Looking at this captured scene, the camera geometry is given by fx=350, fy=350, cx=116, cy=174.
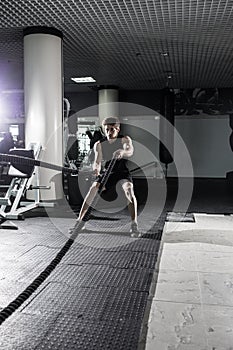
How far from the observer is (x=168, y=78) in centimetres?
952

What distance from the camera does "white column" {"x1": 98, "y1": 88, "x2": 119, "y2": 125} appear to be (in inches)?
416

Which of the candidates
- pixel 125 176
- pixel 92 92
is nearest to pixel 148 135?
pixel 92 92

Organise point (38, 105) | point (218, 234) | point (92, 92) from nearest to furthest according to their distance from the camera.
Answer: point (218, 234), point (38, 105), point (92, 92)

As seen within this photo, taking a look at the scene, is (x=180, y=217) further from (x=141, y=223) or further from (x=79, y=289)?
(x=79, y=289)

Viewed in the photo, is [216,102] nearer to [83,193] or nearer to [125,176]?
[83,193]

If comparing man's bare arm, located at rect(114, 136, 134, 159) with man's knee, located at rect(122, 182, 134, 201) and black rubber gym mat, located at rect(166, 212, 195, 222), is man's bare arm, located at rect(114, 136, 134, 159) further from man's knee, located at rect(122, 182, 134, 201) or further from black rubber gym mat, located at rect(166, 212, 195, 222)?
black rubber gym mat, located at rect(166, 212, 195, 222)

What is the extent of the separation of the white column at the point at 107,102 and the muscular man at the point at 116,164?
6699 millimetres

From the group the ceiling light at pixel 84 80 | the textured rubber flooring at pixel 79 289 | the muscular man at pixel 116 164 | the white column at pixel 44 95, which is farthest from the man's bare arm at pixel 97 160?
the ceiling light at pixel 84 80

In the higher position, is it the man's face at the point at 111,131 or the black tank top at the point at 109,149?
the man's face at the point at 111,131

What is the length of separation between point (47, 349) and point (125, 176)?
2.44m

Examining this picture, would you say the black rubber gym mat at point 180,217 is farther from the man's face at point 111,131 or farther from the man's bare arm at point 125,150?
the man's face at point 111,131

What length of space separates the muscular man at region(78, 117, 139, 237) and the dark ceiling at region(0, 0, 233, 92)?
1951 mm

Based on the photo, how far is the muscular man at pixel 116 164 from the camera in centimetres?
383

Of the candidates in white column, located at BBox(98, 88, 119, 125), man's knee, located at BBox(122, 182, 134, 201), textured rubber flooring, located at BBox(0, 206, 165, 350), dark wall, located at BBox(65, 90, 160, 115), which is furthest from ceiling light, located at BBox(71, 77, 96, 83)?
textured rubber flooring, located at BBox(0, 206, 165, 350)
